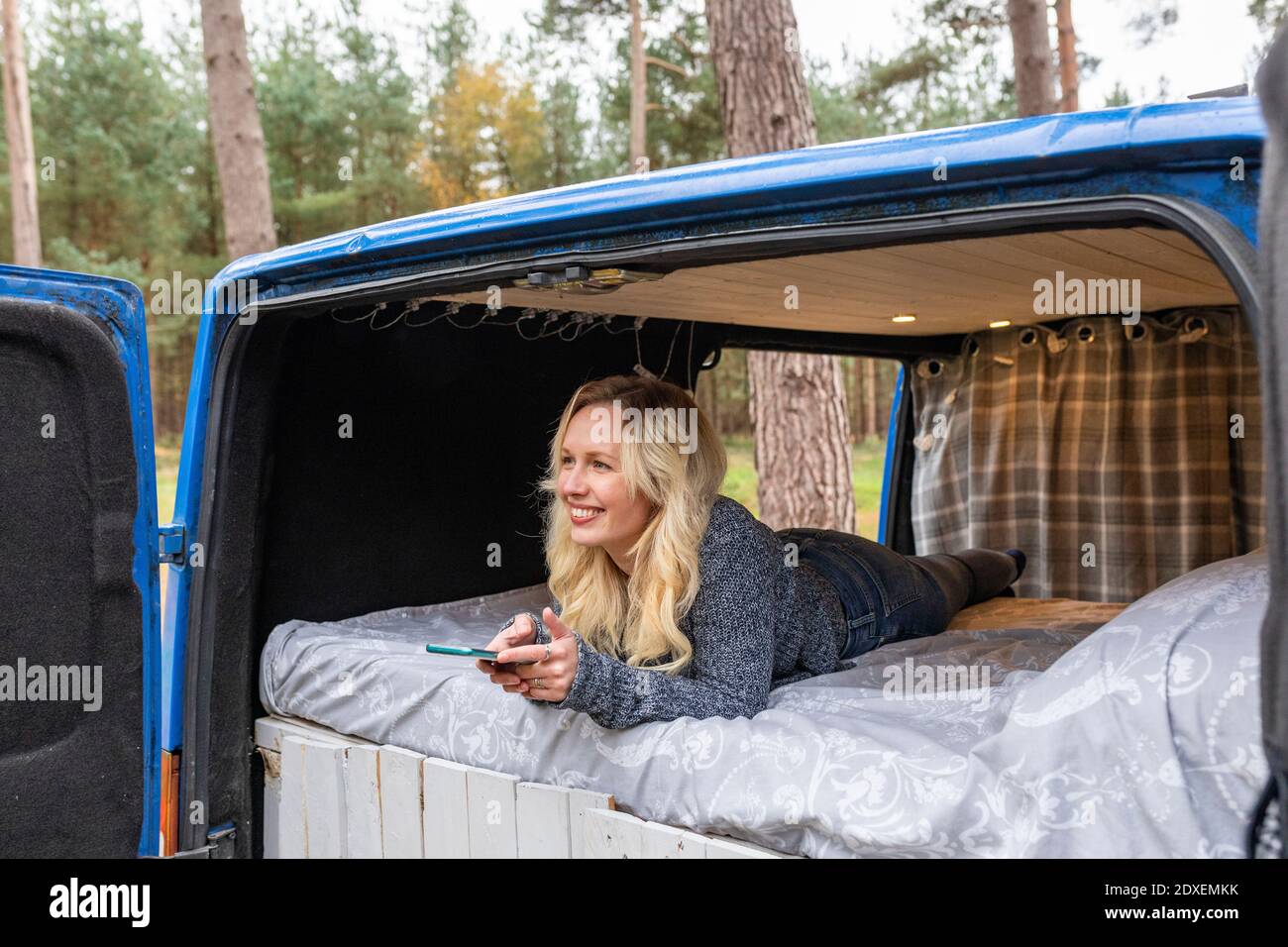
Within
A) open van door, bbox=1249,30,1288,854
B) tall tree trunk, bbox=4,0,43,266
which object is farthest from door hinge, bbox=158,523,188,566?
tall tree trunk, bbox=4,0,43,266

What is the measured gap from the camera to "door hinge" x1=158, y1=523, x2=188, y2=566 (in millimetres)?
2773

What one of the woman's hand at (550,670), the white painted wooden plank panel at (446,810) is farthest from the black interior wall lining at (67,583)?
the woman's hand at (550,670)

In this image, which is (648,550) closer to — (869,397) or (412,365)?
(412,365)

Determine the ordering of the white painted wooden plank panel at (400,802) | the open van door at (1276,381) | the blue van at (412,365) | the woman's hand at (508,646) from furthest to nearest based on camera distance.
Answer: the white painted wooden plank panel at (400,802)
the woman's hand at (508,646)
the blue van at (412,365)
the open van door at (1276,381)

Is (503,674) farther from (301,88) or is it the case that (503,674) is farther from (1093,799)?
(301,88)

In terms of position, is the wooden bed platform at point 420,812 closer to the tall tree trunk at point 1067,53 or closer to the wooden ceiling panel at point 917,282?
the wooden ceiling panel at point 917,282

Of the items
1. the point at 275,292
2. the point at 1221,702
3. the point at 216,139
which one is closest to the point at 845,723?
the point at 1221,702

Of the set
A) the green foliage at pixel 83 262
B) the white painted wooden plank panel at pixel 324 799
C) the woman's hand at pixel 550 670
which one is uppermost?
A: the green foliage at pixel 83 262

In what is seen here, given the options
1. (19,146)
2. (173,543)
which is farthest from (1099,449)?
(19,146)

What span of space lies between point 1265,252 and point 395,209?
19.9 metres

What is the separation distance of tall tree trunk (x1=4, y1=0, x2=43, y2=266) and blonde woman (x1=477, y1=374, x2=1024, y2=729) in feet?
42.5

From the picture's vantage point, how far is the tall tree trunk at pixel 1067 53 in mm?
12039

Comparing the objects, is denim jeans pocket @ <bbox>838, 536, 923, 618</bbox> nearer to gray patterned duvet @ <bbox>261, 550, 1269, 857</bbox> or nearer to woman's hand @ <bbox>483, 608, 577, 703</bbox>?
gray patterned duvet @ <bbox>261, 550, 1269, 857</bbox>

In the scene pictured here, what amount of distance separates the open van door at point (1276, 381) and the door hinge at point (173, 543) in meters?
2.41
